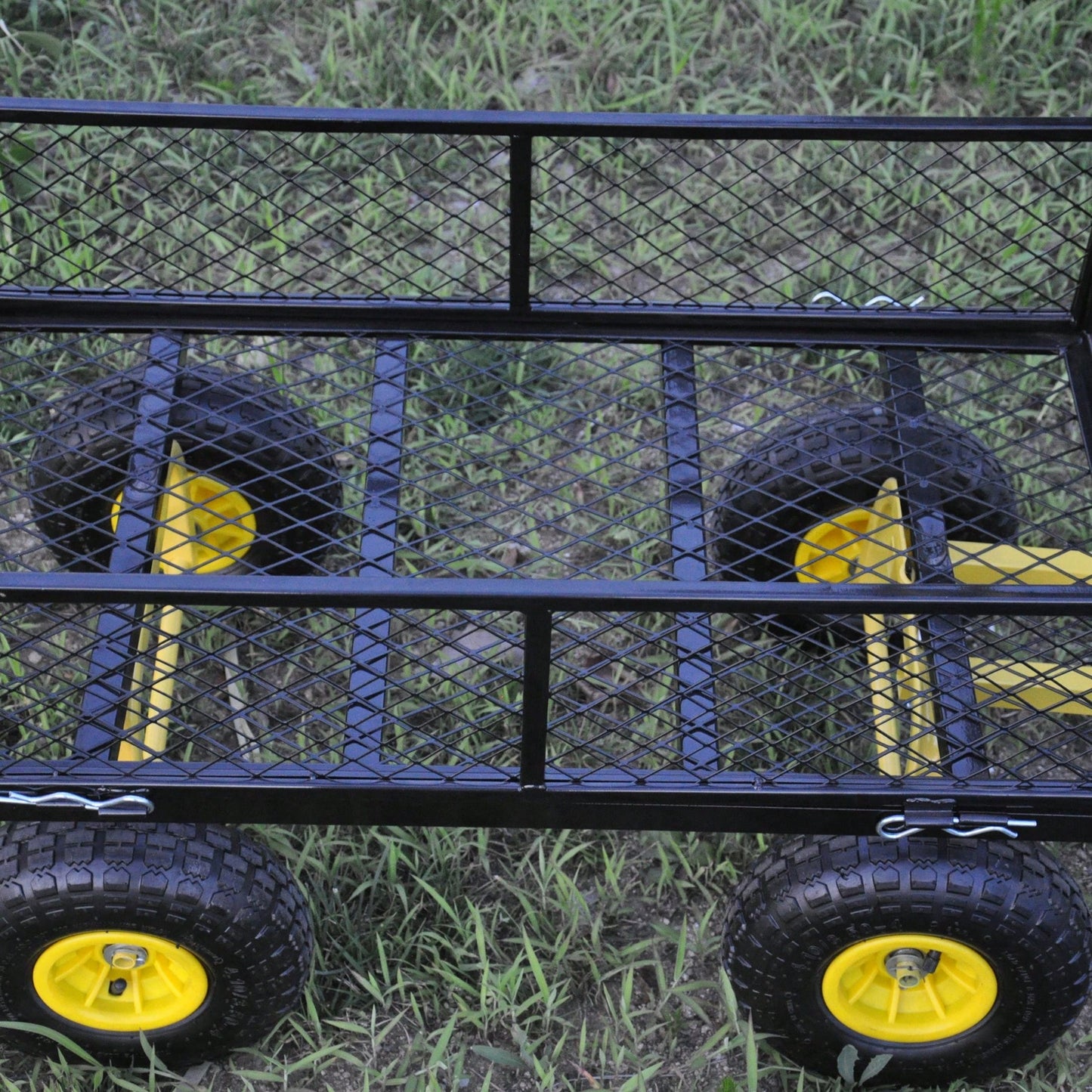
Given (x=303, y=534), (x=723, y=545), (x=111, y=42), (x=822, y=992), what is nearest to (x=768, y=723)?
(x=723, y=545)

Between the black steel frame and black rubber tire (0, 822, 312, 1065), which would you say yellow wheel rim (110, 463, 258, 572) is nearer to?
the black steel frame

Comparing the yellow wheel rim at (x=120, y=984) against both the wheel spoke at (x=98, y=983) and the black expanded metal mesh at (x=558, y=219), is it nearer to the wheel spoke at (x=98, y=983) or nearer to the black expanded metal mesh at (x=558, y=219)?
the wheel spoke at (x=98, y=983)

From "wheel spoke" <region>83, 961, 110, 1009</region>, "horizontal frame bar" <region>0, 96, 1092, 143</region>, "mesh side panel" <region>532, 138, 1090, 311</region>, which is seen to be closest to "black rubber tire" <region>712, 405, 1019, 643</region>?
"horizontal frame bar" <region>0, 96, 1092, 143</region>

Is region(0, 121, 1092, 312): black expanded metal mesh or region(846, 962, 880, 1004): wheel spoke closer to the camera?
region(846, 962, 880, 1004): wheel spoke

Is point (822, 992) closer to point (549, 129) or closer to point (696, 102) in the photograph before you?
point (549, 129)

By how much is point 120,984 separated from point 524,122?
4.65 ft

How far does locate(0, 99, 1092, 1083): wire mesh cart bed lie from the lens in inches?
79.4

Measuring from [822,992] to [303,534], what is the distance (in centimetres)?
126

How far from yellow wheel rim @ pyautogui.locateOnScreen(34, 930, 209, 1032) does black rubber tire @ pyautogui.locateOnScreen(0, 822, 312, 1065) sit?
0.09 ft

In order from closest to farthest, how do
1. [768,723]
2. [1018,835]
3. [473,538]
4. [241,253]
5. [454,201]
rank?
[1018,835]
[768,723]
[473,538]
[241,253]
[454,201]

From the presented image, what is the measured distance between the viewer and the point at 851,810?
2029 mm

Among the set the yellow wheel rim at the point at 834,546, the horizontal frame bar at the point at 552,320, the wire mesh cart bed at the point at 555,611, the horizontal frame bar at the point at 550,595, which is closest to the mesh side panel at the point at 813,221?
the wire mesh cart bed at the point at 555,611

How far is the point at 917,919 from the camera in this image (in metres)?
2.07

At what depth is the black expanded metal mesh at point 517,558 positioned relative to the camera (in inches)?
83.7
